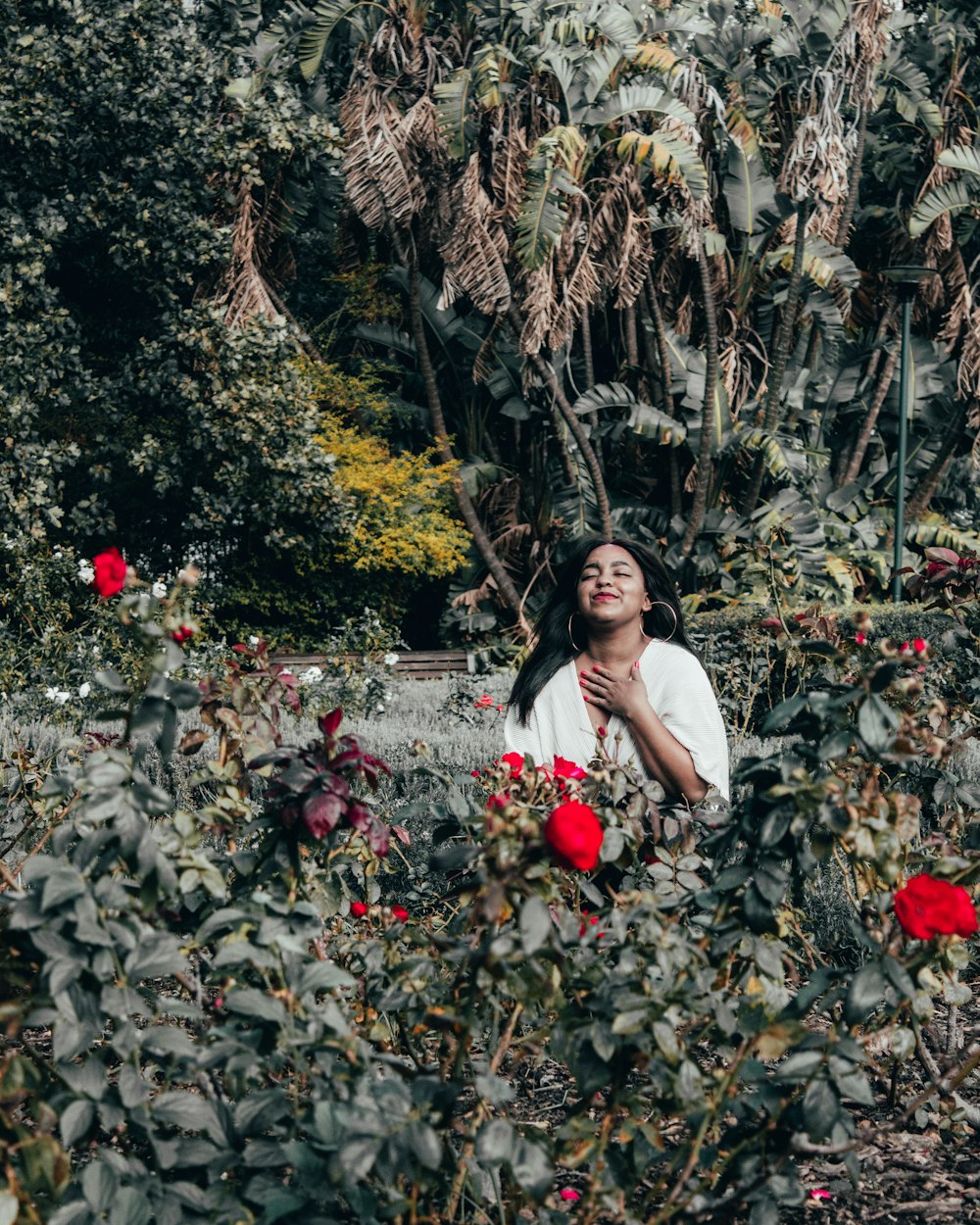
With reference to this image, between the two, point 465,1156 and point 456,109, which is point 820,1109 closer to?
point 465,1156

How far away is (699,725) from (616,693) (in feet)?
0.68

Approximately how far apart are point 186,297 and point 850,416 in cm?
815

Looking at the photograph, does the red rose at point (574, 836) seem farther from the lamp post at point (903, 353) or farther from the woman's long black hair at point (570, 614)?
the lamp post at point (903, 353)

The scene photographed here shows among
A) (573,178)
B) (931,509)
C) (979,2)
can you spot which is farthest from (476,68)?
(931,509)

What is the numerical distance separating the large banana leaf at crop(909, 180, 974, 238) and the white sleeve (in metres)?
11.0

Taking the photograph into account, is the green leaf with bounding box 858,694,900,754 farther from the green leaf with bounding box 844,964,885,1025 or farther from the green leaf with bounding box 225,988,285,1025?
the green leaf with bounding box 225,988,285,1025

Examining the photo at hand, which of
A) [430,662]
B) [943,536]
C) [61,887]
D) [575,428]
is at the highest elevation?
[61,887]

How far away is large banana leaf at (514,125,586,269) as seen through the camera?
33.1ft

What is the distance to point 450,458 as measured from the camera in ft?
42.5

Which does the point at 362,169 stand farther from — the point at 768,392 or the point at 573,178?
the point at 768,392

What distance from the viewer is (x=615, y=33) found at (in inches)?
418

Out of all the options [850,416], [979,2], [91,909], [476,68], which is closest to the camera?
[91,909]

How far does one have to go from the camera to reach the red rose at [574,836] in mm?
1261

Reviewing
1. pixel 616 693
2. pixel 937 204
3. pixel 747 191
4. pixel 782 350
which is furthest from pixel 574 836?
pixel 937 204
